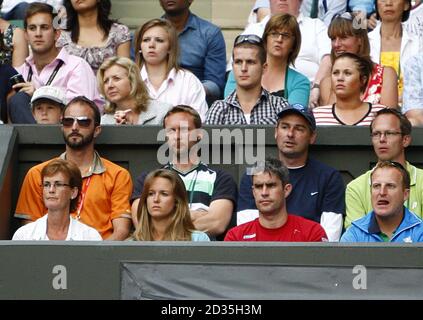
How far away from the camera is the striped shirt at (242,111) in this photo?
40.5 ft

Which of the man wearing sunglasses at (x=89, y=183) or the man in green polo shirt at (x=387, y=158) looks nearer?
the man in green polo shirt at (x=387, y=158)

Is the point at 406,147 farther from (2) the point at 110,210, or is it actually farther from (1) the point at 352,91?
(2) the point at 110,210

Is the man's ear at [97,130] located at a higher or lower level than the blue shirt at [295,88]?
lower

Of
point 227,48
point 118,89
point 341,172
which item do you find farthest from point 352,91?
point 227,48

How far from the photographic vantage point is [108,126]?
1214 cm

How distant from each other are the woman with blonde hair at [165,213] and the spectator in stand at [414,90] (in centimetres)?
237

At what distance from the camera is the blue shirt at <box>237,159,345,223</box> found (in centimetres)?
1152

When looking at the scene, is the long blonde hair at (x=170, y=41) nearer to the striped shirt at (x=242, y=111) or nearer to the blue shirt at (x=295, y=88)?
the blue shirt at (x=295, y=88)

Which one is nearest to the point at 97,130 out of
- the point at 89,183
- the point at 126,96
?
the point at 89,183

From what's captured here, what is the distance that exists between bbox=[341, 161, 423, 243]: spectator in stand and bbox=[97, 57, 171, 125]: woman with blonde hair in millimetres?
2019

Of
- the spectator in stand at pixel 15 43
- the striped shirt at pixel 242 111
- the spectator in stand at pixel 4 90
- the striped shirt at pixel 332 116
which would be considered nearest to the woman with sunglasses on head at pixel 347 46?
the striped shirt at pixel 332 116
